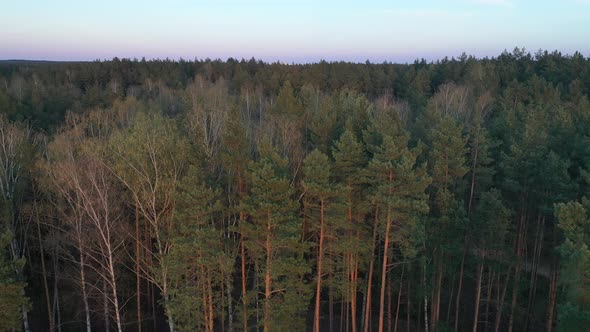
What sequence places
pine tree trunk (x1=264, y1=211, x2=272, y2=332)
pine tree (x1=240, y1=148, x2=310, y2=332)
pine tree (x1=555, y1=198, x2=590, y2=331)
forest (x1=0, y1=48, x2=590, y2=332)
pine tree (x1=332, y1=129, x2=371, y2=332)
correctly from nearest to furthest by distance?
pine tree (x1=555, y1=198, x2=590, y2=331), pine tree (x1=240, y1=148, x2=310, y2=332), forest (x1=0, y1=48, x2=590, y2=332), pine tree trunk (x1=264, y1=211, x2=272, y2=332), pine tree (x1=332, y1=129, x2=371, y2=332)

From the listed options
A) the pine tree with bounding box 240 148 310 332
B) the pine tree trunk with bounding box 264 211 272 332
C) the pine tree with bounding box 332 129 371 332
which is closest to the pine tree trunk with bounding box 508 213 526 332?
the pine tree with bounding box 332 129 371 332

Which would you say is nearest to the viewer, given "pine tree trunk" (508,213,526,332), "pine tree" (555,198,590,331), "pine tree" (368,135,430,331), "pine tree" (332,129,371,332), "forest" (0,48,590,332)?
"pine tree" (555,198,590,331)

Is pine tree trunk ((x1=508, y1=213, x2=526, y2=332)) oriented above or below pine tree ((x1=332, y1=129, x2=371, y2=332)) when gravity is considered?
below

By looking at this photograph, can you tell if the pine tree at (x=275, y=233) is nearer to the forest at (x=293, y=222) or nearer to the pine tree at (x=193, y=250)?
the forest at (x=293, y=222)

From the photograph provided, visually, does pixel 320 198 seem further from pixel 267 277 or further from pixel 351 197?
pixel 267 277

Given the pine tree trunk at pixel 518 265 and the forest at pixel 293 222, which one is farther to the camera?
A: the pine tree trunk at pixel 518 265

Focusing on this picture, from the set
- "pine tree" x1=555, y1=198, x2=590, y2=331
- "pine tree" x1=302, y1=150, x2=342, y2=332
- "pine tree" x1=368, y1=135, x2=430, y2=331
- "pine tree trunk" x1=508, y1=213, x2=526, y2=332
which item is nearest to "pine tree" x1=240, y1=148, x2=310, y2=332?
"pine tree" x1=302, y1=150, x2=342, y2=332

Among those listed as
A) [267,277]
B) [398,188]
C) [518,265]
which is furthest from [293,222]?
[518,265]

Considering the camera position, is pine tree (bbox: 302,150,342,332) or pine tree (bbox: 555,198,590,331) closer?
pine tree (bbox: 555,198,590,331)

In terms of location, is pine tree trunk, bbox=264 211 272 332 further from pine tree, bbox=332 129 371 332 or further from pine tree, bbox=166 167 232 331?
pine tree, bbox=332 129 371 332

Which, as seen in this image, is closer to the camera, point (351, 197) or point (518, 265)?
point (351, 197)

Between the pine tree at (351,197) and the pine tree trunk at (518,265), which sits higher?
the pine tree at (351,197)

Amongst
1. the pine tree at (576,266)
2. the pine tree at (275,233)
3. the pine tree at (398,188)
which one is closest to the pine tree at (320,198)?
the pine tree at (275,233)
